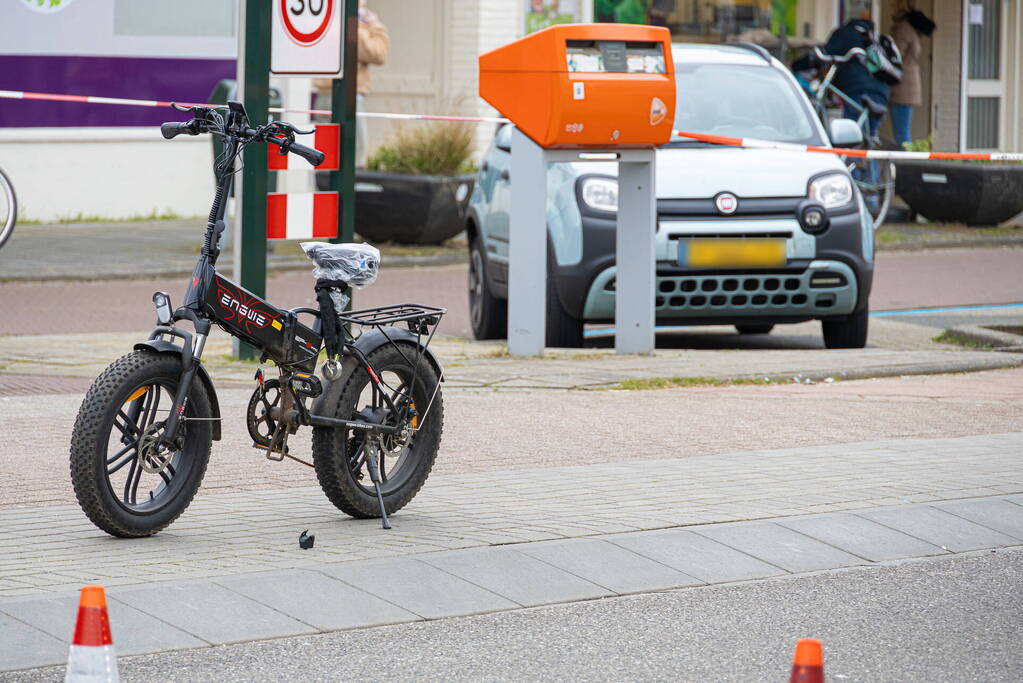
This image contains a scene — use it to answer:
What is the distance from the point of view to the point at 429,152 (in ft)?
54.5

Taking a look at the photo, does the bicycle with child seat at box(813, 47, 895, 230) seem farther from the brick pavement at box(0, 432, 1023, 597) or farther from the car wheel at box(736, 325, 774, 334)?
the brick pavement at box(0, 432, 1023, 597)

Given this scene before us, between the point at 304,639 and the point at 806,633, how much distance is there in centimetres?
135

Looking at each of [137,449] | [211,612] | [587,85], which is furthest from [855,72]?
[211,612]

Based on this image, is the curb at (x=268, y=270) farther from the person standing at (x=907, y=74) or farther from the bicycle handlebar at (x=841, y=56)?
the person standing at (x=907, y=74)

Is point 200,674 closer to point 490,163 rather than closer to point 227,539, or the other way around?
point 227,539

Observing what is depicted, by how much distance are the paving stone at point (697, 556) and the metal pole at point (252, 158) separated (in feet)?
14.3

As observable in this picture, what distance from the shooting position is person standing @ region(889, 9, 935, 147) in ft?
72.5

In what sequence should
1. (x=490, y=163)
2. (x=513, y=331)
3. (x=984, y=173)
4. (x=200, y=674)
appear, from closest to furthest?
(x=200, y=674)
(x=513, y=331)
(x=490, y=163)
(x=984, y=173)

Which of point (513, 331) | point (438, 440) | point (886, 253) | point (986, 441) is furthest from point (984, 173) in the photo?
point (438, 440)

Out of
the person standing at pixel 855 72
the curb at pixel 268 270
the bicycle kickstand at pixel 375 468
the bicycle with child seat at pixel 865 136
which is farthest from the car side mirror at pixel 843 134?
the person standing at pixel 855 72

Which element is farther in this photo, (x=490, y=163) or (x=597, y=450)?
(x=490, y=163)

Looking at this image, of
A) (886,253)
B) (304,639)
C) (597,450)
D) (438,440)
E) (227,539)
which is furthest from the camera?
(886,253)

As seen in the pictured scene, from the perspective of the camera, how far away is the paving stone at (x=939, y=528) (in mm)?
6219

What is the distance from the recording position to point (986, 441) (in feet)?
25.5
